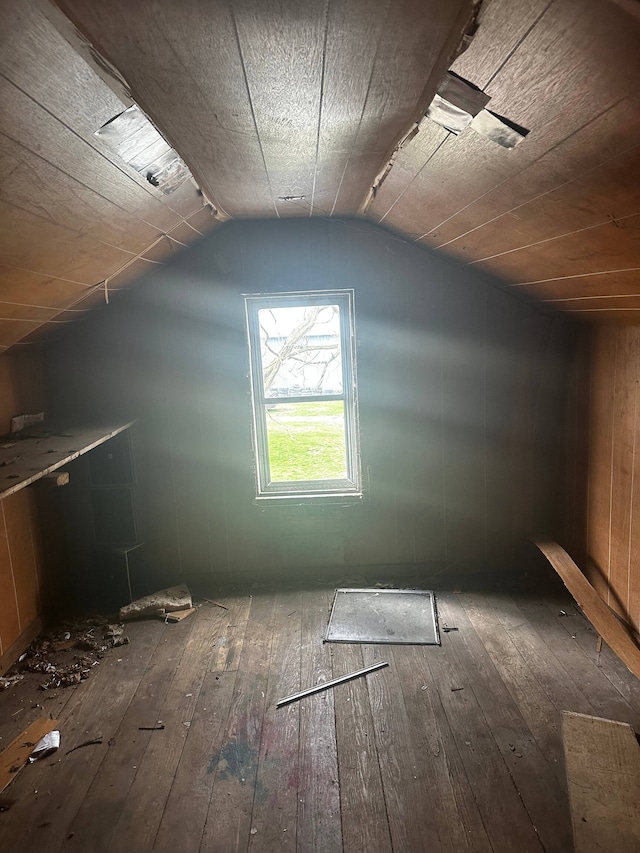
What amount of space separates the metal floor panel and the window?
0.67 meters

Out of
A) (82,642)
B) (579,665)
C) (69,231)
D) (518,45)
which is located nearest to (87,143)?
(69,231)

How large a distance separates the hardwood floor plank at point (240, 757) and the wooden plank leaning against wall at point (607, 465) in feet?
6.28

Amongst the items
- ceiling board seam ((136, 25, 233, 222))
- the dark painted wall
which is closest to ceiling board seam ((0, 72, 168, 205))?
ceiling board seam ((136, 25, 233, 222))

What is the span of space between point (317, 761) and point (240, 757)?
306 millimetres

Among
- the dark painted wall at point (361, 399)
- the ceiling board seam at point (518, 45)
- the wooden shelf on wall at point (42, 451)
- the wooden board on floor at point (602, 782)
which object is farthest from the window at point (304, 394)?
the ceiling board seam at point (518, 45)

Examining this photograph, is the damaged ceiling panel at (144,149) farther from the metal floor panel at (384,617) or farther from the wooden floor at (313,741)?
the metal floor panel at (384,617)

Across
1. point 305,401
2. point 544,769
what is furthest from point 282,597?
point 544,769

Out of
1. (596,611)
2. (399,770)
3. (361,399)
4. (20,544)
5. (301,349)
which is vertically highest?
(301,349)

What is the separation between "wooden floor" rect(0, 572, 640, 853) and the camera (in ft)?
6.04

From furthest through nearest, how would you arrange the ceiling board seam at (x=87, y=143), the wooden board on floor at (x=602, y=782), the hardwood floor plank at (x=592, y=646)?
1. the hardwood floor plank at (x=592, y=646)
2. the wooden board on floor at (x=602, y=782)
3. the ceiling board seam at (x=87, y=143)

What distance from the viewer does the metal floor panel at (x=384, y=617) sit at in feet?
9.81

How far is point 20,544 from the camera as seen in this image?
303 centimetres

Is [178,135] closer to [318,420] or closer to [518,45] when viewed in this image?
[518,45]

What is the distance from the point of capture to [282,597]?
3.54 meters
